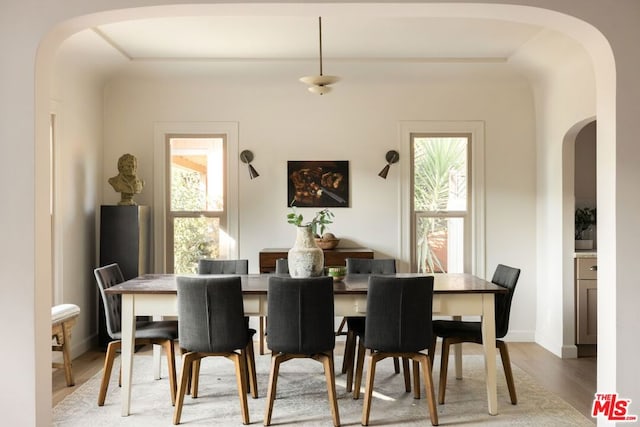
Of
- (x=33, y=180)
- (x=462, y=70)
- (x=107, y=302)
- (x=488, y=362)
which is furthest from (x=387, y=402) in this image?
(x=462, y=70)

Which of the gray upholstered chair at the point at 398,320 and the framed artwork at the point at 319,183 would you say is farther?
the framed artwork at the point at 319,183

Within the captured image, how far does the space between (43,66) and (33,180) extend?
58 centimetres

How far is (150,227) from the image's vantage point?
6.49 metres

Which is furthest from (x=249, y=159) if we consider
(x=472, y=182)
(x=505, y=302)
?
(x=505, y=302)

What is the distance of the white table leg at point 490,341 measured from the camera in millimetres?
4070

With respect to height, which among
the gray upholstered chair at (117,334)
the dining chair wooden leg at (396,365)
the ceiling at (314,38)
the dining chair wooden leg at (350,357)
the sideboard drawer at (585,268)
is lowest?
the dining chair wooden leg at (396,365)

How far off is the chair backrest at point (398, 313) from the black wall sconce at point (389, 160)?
2737 millimetres

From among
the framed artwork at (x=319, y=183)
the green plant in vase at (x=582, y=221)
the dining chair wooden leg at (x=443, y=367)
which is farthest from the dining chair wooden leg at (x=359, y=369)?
the green plant in vase at (x=582, y=221)

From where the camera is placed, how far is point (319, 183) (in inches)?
256

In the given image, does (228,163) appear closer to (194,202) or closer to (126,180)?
(194,202)

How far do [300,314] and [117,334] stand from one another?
1.42m

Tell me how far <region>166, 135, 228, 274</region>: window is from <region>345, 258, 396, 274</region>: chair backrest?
187 centimetres

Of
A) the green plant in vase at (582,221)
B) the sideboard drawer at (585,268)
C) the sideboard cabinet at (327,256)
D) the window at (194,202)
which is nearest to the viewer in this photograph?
the sideboard drawer at (585,268)

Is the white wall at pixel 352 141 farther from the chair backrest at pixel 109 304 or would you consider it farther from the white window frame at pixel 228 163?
the chair backrest at pixel 109 304
